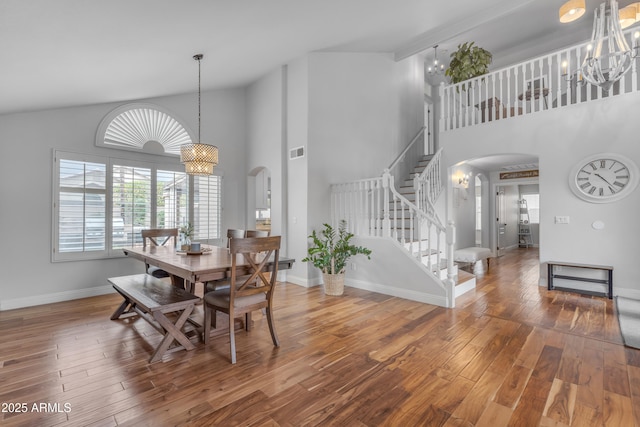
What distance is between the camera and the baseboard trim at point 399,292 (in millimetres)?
3986

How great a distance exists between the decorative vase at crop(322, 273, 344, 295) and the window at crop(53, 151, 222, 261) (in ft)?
8.73

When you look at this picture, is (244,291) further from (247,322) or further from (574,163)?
(574,163)

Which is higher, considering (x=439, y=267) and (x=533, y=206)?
(x=533, y=206)

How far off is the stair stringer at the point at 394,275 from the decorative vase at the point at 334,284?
567 mm

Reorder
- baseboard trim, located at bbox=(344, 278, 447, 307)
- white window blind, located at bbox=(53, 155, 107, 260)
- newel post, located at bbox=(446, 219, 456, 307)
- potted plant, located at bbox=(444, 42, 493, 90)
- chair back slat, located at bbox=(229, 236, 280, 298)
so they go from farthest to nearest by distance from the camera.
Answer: potted plant, located at bbox=(444, 42, 493, 90)
white window blind, located at bbox=(53, 155, 107, 260)
baseboard trim, located at bbox=(344, 278, 447, 307)
newel post, located at bbox=(446, 219, 456, 307)
chair back slat, located at bbox=(229, 236, 280, 298)

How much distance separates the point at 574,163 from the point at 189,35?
5732 millimetres

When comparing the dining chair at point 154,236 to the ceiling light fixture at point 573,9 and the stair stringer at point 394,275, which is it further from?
the ceiling light fixture at point 573,9

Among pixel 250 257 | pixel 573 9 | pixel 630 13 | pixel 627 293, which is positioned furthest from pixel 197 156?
pixel 627 293

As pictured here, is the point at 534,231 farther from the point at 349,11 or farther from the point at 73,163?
the point at 73,163

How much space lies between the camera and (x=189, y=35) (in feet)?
10.3

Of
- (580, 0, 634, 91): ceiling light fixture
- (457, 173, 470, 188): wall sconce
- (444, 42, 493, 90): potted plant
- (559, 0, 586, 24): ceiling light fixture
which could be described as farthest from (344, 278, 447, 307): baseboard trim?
(444, 42, 493, 90): potted plant

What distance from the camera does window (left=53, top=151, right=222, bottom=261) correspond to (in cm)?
421

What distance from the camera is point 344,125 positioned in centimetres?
552

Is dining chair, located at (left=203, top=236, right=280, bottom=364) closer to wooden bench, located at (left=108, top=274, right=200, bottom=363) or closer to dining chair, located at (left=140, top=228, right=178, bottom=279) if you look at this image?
wooden bench, located at (left=108, top=274, right=200, bottom=363)
